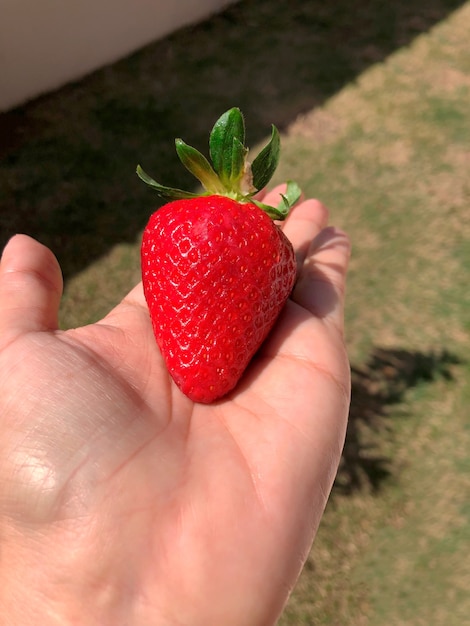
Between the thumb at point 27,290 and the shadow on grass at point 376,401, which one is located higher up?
the thumb at point 27,290

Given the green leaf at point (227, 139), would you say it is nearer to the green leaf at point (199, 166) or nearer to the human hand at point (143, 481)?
the green leaf at point (199, 166)

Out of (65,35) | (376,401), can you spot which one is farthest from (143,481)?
(65,35)

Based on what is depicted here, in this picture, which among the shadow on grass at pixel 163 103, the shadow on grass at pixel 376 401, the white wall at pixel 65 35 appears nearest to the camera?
the shadow on grass at pixel 376 401

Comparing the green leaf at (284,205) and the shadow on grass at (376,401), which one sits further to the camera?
the shadow on grass at (376,401)

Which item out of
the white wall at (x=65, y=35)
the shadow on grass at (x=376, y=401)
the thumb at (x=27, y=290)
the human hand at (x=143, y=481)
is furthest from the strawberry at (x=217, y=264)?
the white wall at (x=65, y=35)

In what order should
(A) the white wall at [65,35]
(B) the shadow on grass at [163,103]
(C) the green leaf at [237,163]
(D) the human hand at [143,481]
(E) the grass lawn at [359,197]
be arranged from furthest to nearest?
1. (A) the white wall at [65,35]
2. (B) the shadow on grass at [163,103]
3. (E) the grass lawn at [359,197]
4. (C) the green leaf at [237,163]
5. (D) the human hand at [143,481]

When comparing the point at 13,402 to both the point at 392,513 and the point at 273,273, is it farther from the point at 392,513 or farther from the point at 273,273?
the point at 392,513

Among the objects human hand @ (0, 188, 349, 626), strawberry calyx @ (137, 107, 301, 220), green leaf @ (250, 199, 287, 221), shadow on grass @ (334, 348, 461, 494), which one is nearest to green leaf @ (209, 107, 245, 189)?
strawberry calyx @ (137, 107, 301, 220)

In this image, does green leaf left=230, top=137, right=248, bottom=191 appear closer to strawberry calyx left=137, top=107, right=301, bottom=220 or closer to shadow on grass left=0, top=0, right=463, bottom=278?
strawberry calyx left=137, top=107, right=301, bottom=220

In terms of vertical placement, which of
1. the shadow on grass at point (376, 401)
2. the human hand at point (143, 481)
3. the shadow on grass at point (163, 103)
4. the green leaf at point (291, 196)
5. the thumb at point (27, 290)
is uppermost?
the green leaf at point (291, 196)
